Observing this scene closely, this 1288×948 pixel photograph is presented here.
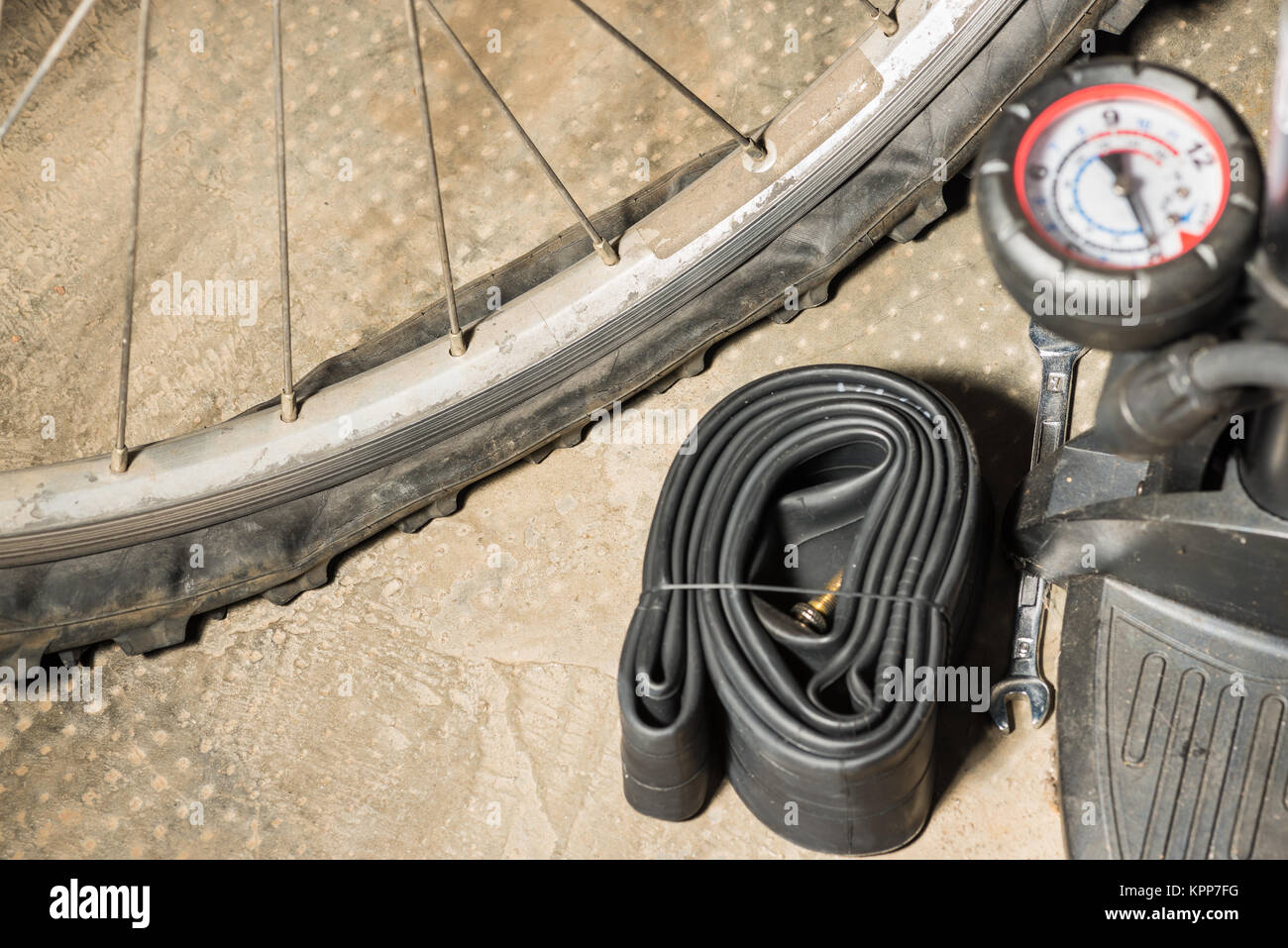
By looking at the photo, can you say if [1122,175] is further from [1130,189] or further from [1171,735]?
[1171,735]

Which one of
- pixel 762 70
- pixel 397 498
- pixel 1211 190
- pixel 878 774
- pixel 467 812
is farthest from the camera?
pixel 762 70

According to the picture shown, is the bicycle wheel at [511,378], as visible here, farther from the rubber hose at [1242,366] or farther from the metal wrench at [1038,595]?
the rubber hose at [1242,366]

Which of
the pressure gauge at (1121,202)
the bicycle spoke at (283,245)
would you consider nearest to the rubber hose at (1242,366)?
the pressure gauge at (1121,202)

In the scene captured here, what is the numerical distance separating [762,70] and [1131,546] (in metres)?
0.76

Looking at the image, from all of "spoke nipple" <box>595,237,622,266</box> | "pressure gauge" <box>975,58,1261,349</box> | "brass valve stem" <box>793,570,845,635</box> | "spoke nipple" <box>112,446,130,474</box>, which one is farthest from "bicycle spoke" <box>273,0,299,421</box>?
"pressure gauge" <box>975,58,1261,349</box>

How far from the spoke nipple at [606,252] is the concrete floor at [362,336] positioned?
0.17m

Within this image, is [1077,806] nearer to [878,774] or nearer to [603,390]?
[878,774]

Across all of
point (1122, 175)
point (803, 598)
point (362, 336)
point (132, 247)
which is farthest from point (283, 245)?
point (1122, 175)

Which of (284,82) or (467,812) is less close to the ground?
(284,82)

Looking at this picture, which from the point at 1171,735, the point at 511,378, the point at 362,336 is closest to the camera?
the point at 1171,735

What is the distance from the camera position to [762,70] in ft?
5.24

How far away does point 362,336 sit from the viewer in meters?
1.53

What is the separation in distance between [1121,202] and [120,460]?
0.95 m

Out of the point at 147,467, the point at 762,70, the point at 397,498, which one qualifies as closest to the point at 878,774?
the point at 397,498
